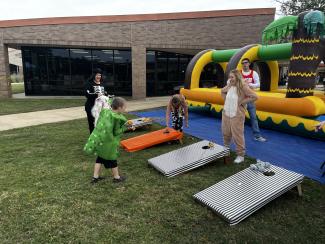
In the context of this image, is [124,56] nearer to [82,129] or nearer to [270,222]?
[82,129]

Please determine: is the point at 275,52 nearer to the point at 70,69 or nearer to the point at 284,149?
the point at 284,149

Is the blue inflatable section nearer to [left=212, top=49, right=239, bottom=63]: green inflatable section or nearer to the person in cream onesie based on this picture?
the person in cream onesie

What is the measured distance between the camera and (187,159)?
15.8ft

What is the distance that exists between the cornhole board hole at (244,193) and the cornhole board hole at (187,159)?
34.2 inches

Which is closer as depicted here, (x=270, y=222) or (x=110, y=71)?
(x=270, y=222)

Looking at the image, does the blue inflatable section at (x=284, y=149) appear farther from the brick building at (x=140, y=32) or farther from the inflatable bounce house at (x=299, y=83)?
Result: the brick building at (x=140, y=32)

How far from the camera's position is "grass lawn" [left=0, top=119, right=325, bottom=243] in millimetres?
2996

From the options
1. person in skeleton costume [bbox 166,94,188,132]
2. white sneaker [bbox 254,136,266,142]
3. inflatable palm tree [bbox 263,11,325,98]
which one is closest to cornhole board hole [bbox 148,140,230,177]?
person in skeleton costume [bbox 166,94,188,132]

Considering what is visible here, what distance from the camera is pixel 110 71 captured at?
59.7ft

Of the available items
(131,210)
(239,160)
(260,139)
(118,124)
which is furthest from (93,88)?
(260,139)

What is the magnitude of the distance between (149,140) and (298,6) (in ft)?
72.1

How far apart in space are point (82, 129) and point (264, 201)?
6.12 metres

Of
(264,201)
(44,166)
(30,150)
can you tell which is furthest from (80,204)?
(30,150)

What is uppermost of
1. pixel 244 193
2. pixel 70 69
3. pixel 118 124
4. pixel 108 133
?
pixel 70 69
